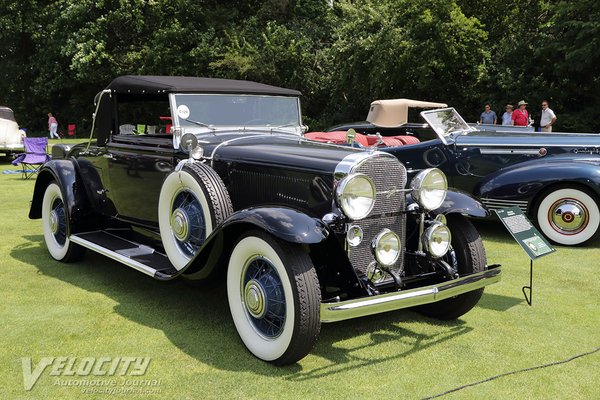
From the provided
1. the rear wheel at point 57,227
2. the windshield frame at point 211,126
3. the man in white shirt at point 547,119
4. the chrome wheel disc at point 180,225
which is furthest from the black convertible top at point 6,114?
the man in white shirt at point 547,119

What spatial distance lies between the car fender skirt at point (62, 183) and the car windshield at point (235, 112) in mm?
1537

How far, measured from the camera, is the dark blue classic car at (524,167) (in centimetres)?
615

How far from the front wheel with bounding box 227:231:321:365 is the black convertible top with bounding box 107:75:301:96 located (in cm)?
174

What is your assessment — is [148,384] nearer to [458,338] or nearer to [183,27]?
[458,338]

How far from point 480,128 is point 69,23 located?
74.9 ft

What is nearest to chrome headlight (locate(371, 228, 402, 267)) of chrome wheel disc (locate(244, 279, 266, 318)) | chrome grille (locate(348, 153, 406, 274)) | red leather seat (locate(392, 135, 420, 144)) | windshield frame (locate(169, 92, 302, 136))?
chrome grille (locate(348, 153, 406, 274))

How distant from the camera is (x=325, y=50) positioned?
2292 centimetres

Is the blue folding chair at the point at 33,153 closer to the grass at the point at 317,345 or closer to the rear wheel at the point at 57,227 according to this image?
the rear wheel at the point at 57,227

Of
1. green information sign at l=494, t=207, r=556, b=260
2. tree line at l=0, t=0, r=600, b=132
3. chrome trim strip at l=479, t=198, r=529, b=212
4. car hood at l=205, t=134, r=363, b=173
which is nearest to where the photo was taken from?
car hood at l=205, t=134, r=363, b=173

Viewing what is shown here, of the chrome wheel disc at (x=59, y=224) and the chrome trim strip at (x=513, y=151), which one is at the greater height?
the chrome trim strip at (x=513, y=151)

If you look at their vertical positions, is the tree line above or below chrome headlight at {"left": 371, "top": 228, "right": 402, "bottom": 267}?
above

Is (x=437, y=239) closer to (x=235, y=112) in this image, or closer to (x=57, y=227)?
(x=235, y=112)

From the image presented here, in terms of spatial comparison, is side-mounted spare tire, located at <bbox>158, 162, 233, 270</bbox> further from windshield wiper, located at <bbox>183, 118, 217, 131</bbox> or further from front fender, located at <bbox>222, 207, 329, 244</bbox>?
windshield wiper, located at <bbox>183, 118, 217, 131</bbox>

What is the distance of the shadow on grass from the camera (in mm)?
3240
